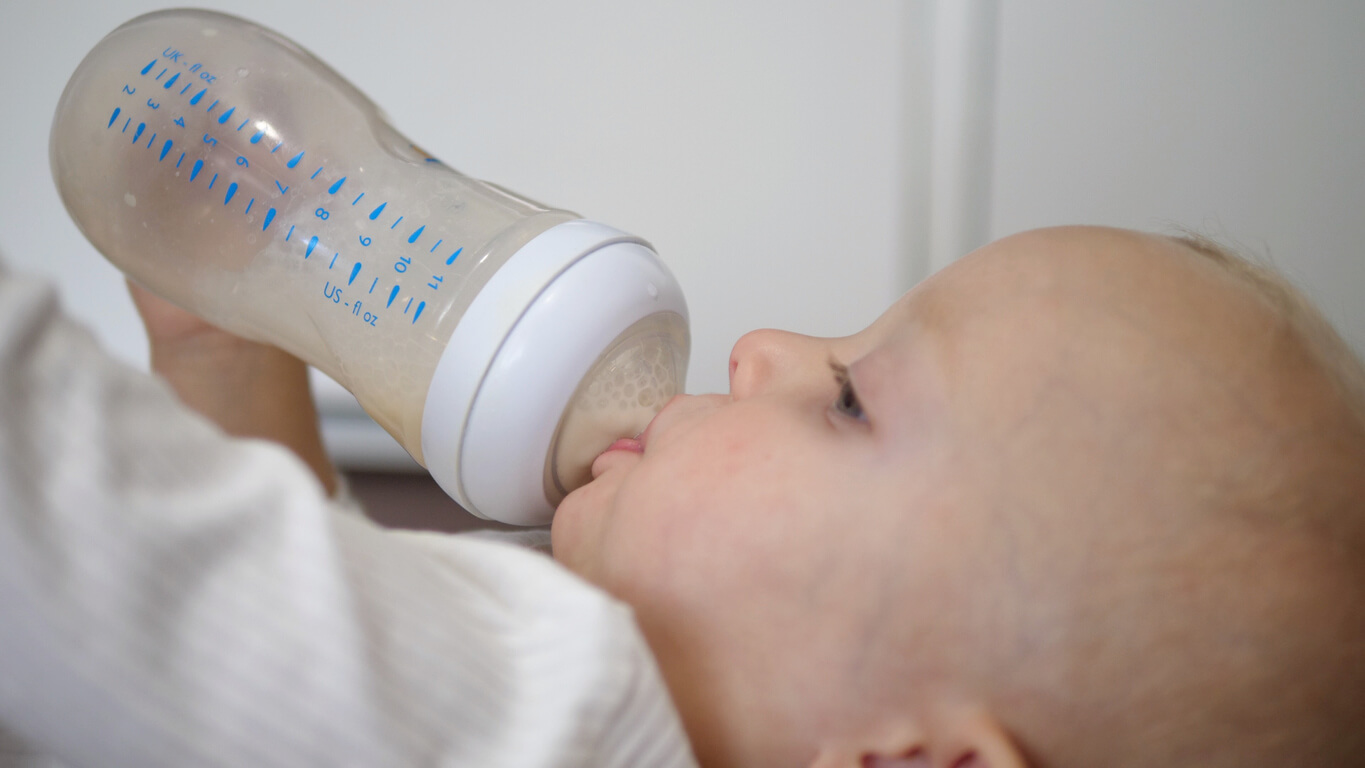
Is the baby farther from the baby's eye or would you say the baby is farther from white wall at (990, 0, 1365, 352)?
white wall at (990, 0, 1365, 352)

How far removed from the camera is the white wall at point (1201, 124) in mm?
644

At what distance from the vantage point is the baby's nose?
499 millimetres

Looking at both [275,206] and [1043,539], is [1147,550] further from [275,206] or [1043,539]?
[275,206]

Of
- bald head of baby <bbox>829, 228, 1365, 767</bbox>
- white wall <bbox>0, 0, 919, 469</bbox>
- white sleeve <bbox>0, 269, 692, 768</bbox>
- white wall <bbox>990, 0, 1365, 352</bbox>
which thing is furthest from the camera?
white wall <bbox>0, 0, 919, 469</bbox>

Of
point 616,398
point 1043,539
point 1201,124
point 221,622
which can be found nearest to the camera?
point 221,622

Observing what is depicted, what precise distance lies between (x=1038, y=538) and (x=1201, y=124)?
0.46 meters

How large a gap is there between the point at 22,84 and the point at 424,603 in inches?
35.1

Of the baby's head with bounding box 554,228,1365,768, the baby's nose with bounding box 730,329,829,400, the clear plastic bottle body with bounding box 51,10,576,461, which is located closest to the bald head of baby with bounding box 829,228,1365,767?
the baby's head with bounding box 554,228,1365,768

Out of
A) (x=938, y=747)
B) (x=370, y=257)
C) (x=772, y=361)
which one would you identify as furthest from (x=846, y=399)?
(x=370, y=257)

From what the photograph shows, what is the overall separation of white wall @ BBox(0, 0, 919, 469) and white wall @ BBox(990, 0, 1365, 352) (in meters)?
0.11

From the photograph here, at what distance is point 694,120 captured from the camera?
2.52ft

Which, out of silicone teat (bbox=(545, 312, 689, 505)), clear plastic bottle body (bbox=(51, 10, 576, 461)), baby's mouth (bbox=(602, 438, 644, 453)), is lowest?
baby's mouth (bbox=(602, 438, 644, 453))

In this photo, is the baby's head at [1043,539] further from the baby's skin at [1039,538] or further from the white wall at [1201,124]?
the white wall at [1201,124]

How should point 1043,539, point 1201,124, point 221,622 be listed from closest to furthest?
point 221,622 → point 1043,539 → point 1201,124
